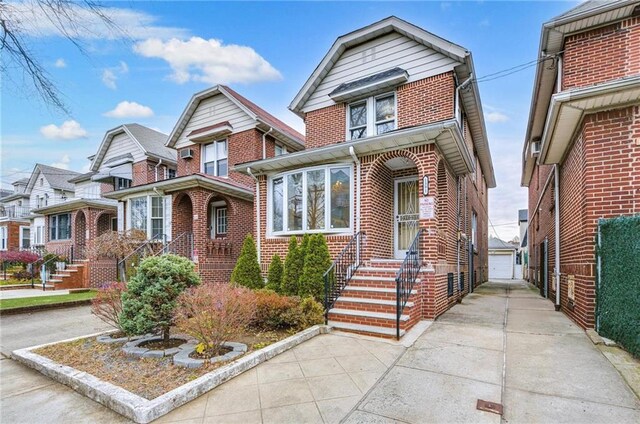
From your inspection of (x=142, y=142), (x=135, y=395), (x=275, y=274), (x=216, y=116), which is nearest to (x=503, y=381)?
(x=135, y=395)

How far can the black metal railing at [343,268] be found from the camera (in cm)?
692

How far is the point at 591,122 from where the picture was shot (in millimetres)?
5934

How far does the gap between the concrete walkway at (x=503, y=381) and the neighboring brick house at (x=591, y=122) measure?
1657 millimetres

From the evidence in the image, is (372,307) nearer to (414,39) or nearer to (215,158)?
(414,39)

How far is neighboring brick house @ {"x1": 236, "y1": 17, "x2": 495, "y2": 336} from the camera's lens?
7250 millimetres

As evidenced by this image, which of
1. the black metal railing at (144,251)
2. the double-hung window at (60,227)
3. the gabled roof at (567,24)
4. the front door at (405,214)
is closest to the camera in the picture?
the gabled roof at (567,24)

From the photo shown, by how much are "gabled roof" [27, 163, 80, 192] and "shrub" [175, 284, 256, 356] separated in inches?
1028

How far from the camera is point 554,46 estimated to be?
732cm

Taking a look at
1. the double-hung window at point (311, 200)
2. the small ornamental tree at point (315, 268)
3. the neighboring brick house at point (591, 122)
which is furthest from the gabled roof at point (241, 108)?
the neighboring brick house at point (591, 122)

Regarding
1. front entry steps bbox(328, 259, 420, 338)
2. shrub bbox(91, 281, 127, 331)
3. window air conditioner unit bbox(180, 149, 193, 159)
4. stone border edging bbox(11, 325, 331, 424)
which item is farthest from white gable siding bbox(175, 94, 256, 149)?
stone border edging bbox(11, 325, 331, 424)

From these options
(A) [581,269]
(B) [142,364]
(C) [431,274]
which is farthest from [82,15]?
(A) [581,269]

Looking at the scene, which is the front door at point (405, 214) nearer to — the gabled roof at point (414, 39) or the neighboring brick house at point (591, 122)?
the neighboring brick house at point (591, 122)

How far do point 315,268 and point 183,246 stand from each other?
7.28 metres

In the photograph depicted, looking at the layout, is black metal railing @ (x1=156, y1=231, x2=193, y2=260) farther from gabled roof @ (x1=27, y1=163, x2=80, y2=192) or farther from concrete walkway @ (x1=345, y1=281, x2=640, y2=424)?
gabled roof @ (x1=27, y1=163, x2=80, y2=192)
